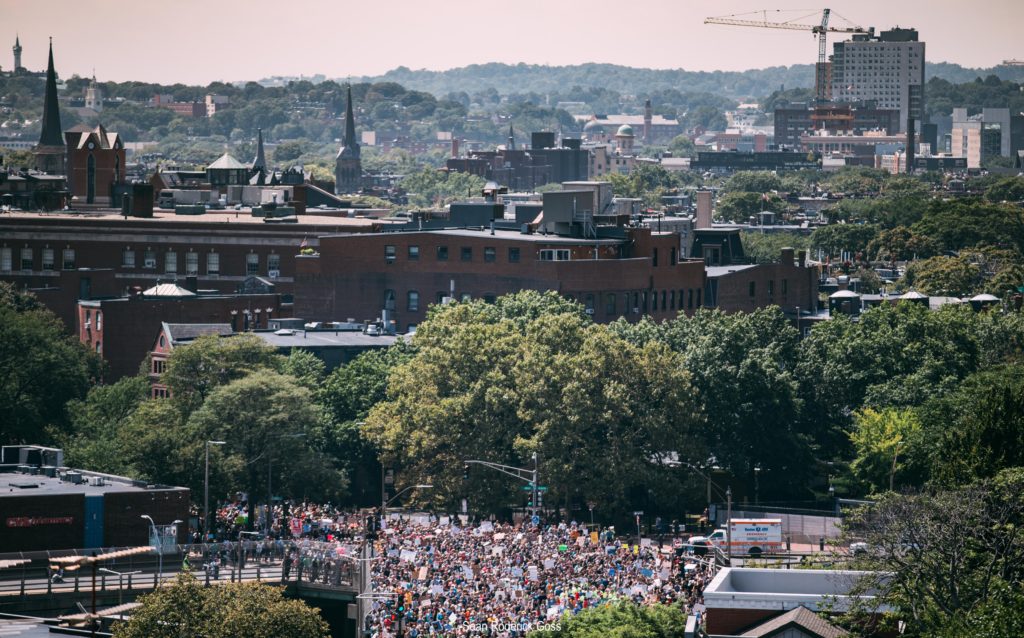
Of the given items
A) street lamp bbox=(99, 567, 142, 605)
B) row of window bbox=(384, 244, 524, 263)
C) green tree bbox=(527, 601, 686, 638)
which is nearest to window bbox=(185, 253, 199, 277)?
row of window bbox=(384, 244, 524, 263)

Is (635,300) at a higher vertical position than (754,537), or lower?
higher

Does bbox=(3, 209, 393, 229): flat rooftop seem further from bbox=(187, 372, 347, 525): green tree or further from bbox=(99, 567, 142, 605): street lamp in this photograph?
bbox=(99, 567, 142, 605): street lamp

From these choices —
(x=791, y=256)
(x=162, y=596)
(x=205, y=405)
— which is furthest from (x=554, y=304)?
(x=162, y=596)

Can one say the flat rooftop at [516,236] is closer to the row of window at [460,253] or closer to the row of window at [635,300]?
the row of window at [460,253]

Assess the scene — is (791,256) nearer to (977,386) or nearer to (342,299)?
(342,299)

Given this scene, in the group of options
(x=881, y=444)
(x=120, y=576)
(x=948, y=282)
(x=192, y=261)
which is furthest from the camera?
(x=948, y=282)

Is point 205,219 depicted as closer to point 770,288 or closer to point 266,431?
point 770,288

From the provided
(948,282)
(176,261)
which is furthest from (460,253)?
(948,282)
